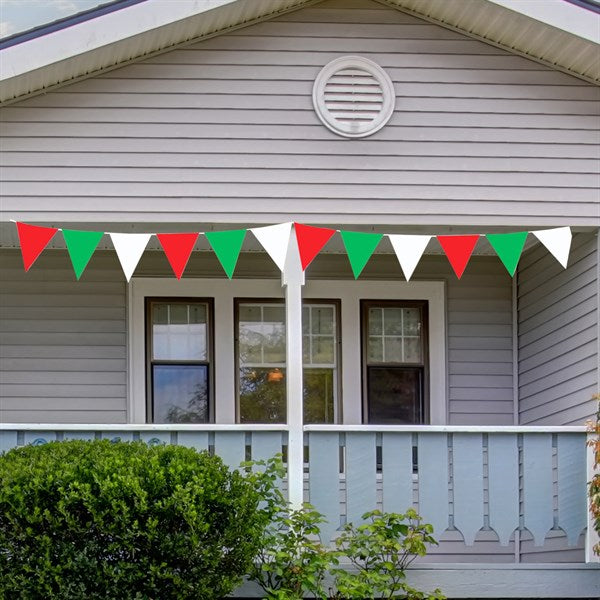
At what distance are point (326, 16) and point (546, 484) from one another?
389 centimetres

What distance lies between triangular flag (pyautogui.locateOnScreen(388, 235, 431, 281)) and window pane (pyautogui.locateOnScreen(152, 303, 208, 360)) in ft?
8.82

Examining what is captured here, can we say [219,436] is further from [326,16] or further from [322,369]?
[326,16]

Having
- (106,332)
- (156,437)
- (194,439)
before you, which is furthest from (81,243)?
(106,332)

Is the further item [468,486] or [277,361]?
[277,361]

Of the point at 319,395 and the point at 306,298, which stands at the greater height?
the point at 306,298

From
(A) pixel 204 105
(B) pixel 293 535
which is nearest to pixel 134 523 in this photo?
(B) pixel 293 535

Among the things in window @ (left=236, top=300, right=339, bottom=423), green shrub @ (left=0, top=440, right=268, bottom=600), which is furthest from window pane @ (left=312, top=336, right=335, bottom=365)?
green shrub @ (left=0, top=440, right=268, bottom=600)

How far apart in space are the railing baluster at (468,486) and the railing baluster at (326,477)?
843 mm

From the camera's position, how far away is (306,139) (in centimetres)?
823

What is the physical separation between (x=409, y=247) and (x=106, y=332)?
3.23m

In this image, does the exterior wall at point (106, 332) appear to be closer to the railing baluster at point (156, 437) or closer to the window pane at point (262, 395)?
the window pane at point (262, 395)

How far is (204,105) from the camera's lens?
27.1 feet

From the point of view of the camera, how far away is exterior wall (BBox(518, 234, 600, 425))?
27.4 feet

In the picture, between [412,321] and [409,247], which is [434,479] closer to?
[409,247]
